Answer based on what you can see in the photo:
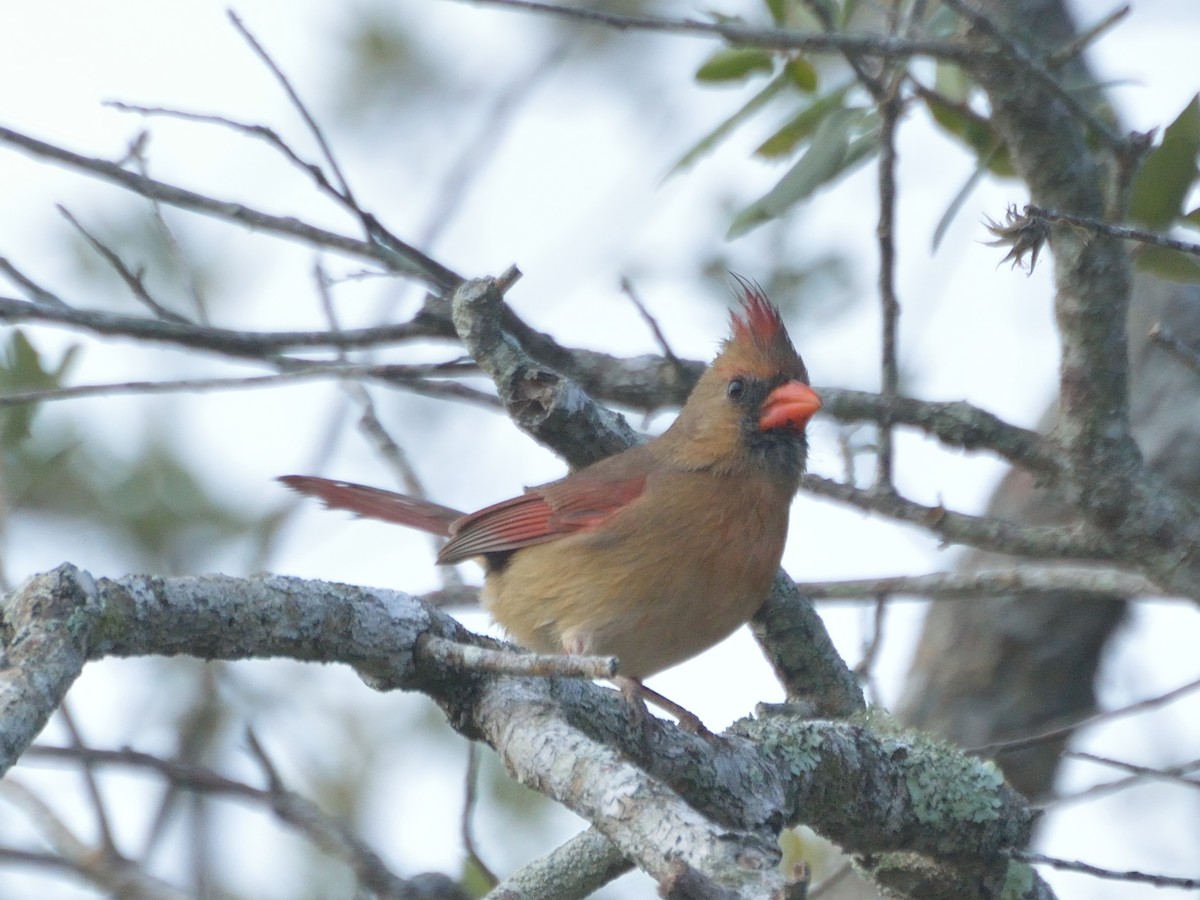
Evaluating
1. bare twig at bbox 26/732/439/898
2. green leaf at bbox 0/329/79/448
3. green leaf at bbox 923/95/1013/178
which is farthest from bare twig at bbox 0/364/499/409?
green leaf at bbox 923/95/1013/178

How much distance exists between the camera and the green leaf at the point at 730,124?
3.33 meters

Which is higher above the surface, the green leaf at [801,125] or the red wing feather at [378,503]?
the green leaf at [801,125]

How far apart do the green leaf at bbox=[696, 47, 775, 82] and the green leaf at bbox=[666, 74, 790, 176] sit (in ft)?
0.18

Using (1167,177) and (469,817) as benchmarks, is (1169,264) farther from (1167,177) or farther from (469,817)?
(469,817)

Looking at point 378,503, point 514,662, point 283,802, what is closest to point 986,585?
point 378,503

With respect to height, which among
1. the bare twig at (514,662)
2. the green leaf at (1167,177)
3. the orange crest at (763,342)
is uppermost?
the orange crest at (763,342)

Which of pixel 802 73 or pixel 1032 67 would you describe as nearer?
pixel 1032 67

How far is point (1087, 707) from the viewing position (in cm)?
494

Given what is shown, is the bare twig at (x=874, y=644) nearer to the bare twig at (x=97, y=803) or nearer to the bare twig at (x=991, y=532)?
the bare twig at (x=991, y=532)

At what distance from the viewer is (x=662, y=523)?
3.23 meters

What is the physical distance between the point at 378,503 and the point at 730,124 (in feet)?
4.17

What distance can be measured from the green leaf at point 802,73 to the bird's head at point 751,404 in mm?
502

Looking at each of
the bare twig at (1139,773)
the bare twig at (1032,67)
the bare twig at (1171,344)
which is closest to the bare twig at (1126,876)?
the bare twig at (1139,773)

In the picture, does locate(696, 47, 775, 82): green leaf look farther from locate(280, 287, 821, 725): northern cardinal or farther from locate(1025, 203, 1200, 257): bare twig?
locate(1025, 203, 1200, 257): bare twig
